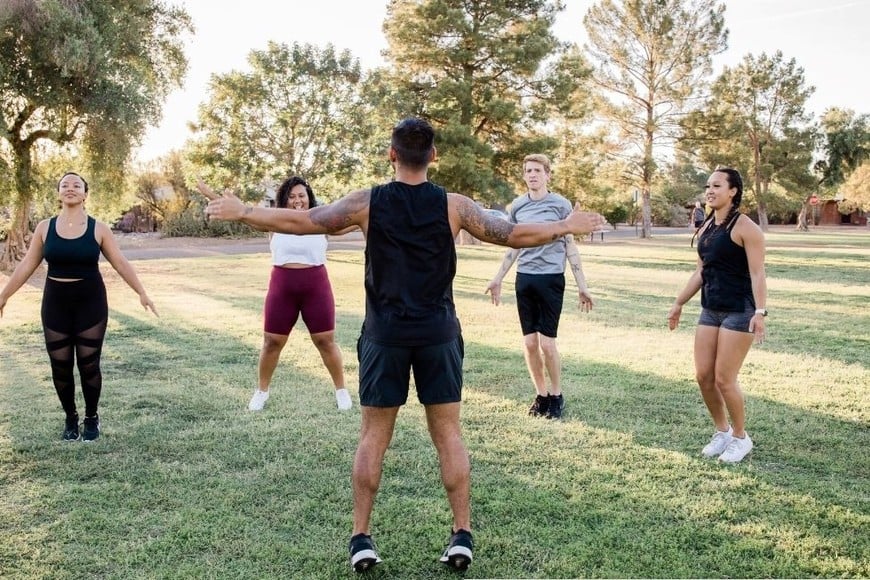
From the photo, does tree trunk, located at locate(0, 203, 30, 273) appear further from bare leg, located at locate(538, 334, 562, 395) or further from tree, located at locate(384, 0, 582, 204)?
bare leg, located at locate(538, 334, 562, 395)

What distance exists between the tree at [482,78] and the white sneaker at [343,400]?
25654mm

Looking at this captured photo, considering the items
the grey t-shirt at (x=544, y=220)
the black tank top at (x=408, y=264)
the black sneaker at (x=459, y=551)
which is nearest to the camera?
the black tank top at (x=408, y=264)

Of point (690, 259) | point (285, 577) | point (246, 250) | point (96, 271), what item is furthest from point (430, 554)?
point (246, 250)

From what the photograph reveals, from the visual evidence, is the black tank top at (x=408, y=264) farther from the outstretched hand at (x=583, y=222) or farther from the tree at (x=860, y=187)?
the tree at (x=860, y=187)

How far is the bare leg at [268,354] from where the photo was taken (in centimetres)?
643

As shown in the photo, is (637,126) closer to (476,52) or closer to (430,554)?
(476,52)

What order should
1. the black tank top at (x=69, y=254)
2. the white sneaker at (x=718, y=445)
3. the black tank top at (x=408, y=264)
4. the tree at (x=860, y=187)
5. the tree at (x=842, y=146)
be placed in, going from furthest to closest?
1. the tree at (x=842, y=146)
2. the tree at (x=860, y=187)
3. the black tank top at (x=69, y=254)
4. the white sneaker at (x=718, y=445)
5. the black tank top at (x=408, y=264)

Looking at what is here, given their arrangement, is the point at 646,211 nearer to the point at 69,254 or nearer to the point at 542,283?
the point at 542,283

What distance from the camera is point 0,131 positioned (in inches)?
704

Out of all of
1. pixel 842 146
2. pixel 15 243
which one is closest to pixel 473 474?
pixel 15 243

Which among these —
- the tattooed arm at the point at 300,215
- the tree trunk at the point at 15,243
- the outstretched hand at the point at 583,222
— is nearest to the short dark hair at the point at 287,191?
the tattooed arm at the point at 300,215

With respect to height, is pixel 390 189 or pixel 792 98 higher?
pixel 792 98

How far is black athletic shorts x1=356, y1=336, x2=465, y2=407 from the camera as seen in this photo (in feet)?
11.3

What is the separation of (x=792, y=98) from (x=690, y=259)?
118 ft
